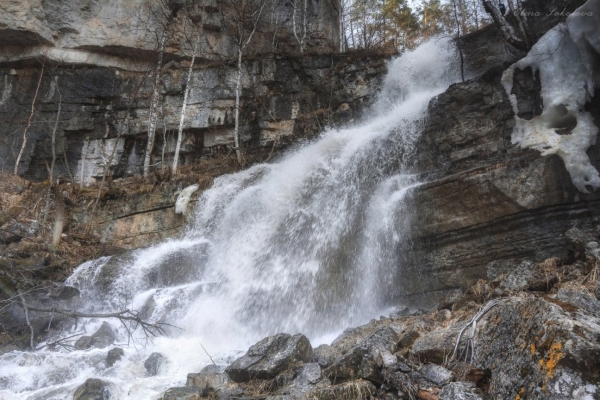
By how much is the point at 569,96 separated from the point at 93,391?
8218 millimetres

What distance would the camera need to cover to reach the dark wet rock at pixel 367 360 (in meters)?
3.18

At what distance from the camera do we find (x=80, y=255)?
1138 centimetres

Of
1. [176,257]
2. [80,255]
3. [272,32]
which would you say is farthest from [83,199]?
[272,32]

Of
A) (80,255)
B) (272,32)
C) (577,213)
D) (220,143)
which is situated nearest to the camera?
(577,213)

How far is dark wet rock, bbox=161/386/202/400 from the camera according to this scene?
4.21m

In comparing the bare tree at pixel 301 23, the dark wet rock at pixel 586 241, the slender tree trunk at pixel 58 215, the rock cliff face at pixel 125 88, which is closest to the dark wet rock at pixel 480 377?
the dark wet rock at pixel 586 241

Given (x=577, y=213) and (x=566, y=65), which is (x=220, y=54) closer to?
(x=566, y=65)

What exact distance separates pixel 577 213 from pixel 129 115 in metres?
16.5

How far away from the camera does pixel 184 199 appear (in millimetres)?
12219

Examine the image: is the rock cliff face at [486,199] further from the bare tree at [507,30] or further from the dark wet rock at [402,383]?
the dark wet rock at [402,383]

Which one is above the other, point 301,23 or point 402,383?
point 301,23

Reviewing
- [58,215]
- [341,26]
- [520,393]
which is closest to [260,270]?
[520,393]

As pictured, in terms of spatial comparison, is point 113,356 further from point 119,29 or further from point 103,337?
point 119,29

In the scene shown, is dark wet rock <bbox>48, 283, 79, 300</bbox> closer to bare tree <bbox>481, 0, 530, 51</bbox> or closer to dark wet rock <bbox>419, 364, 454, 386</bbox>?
dark wet rock <bbox>419, 364, 454, 386</bbox>
